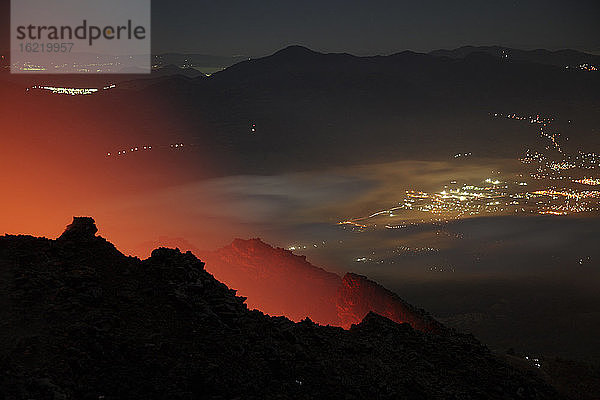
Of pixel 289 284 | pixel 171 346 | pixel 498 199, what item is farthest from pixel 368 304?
pixel 498 199

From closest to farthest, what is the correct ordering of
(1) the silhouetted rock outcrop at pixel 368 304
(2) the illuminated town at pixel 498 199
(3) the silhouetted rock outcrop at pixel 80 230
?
(3) the silhouetted rock outcrop at pixel 80 230 < (1) the silhouetted rock outcrop at pixel 368 304 < (2) the illuminated town at pixel 498 199

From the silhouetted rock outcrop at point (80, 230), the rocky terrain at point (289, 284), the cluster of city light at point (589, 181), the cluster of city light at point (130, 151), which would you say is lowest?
the rocky terrain at point (289, 284)

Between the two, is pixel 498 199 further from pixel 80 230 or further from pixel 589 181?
pixel 80 230

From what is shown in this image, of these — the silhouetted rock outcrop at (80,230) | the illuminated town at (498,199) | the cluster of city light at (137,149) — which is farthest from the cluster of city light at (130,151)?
the silhouetted rock outcrop at (80,230)

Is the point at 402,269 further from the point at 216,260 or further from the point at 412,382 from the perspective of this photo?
the point at 412,382

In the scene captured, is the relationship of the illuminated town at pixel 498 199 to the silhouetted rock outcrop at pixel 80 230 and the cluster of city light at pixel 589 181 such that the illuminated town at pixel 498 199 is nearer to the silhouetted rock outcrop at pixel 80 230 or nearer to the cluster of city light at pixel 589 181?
the cluster of city light at pixel 589 181

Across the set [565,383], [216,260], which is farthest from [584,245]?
[565,383]
